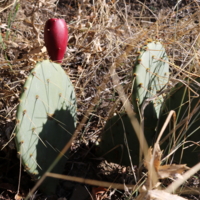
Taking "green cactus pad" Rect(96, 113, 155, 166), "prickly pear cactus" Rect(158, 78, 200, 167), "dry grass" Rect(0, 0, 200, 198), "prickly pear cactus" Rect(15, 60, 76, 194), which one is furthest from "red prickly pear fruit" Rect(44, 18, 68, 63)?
"prickly pear cactus" Rect(158, 78, 200, 167)

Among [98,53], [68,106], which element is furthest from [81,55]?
[68,106]

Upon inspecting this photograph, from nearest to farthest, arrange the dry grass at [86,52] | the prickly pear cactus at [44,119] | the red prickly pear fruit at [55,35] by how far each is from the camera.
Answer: the prickly pear cactus at [44,119]
the red prickly pear fruit at [55,35]
the dry grass at [86,52]

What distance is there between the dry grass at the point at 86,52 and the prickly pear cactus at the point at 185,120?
1.12 feet

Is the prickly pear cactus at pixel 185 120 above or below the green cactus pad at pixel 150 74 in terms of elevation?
below

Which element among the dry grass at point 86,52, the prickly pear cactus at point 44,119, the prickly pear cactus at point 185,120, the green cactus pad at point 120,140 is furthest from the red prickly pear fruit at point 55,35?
the prickly pear cactus at point 185,120

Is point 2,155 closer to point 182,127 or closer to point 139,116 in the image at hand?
point 139,116

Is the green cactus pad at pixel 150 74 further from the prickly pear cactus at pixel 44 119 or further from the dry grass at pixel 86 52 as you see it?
the prickly pear cactus at pixel 44 119

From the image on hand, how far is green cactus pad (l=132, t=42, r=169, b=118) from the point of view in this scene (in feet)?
4.56

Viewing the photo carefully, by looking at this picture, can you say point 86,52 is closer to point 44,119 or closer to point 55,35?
point 55,35

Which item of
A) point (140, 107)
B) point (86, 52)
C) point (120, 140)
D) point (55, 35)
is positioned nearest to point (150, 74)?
point (140, 107)

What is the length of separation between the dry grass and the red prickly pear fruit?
0.27 meters

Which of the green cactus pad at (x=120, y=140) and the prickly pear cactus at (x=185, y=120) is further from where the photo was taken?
the green cactus pad at (x=120, y=140)

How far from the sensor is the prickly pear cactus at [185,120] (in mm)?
1408

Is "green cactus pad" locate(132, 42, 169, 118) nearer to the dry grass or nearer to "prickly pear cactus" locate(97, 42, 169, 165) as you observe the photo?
"prickly pear cactus" locate(97, 42, 169, 165)
